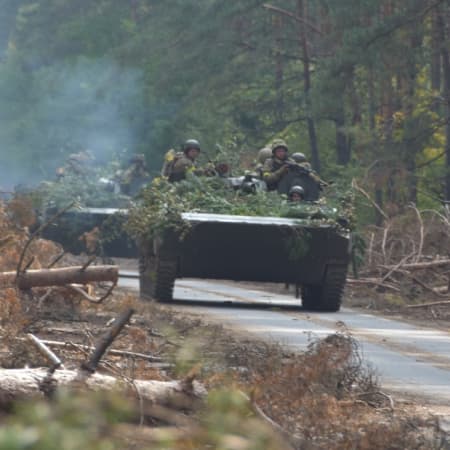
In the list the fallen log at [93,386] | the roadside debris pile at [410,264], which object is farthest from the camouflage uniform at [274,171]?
the fallen log at [93,386]

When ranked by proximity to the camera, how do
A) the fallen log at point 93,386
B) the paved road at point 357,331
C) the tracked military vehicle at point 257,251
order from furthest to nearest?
the tracked military vehicle at point 257,251
the paved road at point 357,331
the fallen log at point 93,386

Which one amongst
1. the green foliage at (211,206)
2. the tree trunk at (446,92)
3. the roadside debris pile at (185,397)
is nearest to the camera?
the roadside debris pile at (185,397)

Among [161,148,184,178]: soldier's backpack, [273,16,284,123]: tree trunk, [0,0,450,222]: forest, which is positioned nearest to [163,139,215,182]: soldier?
[161,148,184,178]: soldier's backpack

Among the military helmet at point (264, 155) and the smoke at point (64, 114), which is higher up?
the military helmet at point (264, 155)

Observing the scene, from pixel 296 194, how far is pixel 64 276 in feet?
20.2

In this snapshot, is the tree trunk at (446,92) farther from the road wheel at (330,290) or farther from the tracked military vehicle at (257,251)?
the tracked military vehicle at (257,251)

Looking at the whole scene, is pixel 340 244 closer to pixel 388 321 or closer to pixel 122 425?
pixel 388 321

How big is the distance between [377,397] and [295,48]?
3278 centimetres

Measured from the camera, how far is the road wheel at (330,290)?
16109 millimetres

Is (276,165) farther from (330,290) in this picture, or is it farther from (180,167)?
(330,290)

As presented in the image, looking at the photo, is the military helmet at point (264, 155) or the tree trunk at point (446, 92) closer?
the military helmet at point (264, 155)

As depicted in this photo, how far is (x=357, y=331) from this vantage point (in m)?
13.0

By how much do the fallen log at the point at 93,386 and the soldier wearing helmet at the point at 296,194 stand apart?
12130mm

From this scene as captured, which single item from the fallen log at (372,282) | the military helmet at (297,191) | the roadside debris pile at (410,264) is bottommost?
the fallen log at (372,282)
